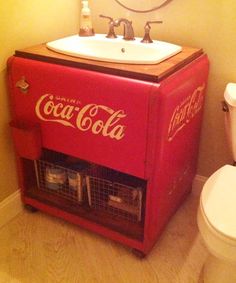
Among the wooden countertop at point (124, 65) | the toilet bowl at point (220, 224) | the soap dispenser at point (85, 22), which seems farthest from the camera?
the soap dispenser at point (85, 22)

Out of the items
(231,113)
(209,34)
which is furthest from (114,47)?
(231,113)

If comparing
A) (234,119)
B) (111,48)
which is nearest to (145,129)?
(234,119)

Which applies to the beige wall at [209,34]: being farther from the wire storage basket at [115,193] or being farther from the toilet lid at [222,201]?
the wire storage basket at [115,193]

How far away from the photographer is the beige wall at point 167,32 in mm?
1499

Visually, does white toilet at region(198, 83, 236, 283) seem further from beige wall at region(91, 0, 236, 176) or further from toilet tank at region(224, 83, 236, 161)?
beige wall at region(91, 0, 236, 176)

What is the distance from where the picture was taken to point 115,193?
5.21 feet

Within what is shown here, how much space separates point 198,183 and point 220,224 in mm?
849

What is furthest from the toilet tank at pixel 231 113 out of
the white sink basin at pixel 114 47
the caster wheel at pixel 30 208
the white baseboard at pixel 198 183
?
the caster wheel at pixel 30 208

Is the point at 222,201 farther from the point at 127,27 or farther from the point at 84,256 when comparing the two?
the point at 127,27

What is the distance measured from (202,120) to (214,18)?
53 centimetres

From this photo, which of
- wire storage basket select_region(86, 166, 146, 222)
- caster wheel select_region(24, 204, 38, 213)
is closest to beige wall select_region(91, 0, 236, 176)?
wire storage basket select_region(86, 166, 146, 222)

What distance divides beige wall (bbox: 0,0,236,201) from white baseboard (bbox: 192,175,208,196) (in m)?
0.11

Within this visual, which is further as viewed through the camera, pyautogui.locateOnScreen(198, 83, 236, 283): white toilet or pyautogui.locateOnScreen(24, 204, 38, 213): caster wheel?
pyautogui.locateOnScreen(24, 204, 38, 213): caster wheel

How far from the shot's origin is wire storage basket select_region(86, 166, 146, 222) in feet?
5.06
